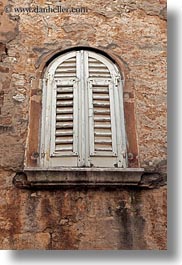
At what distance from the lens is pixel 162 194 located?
2.85 meters

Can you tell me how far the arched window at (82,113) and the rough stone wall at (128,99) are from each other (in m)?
0.10

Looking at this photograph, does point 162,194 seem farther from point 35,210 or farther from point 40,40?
point 40,40

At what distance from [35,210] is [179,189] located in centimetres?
84

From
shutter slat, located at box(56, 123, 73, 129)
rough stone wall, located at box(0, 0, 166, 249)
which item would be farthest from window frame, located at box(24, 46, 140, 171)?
shutter slat, located at box(56, 123, 73, 129)

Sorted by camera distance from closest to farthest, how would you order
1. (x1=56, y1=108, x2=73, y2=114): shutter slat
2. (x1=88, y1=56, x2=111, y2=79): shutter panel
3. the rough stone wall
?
the rough stone wall
(x1=56, y1=108, x2=73, y2=114): shutter slat
(x1=88, y1=56, x2=111, y2=79): shutter panel

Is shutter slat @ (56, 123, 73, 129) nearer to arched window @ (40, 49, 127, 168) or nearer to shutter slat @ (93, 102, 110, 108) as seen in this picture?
arched window @ (40, 49, 127, 168)

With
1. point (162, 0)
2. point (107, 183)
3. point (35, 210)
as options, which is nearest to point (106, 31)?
point (162, 0)

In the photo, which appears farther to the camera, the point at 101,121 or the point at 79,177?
the point at 101,121

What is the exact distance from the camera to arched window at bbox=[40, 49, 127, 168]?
2893mm

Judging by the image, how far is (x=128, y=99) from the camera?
3.10m

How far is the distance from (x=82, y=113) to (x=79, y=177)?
1.43ft

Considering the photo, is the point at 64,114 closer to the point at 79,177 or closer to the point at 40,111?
the point at 40,111

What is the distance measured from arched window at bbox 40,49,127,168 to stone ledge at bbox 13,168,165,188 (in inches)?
2.7

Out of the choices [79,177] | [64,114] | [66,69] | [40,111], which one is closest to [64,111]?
[64,114]
